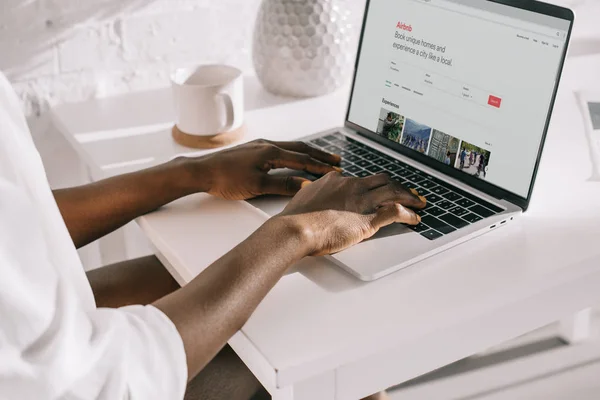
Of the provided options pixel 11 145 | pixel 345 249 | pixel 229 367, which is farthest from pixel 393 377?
pixel 11 145

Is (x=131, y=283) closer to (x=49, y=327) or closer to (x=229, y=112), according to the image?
(x=229, y=112)

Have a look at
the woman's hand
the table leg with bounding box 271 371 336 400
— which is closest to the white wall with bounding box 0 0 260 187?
the woman's hand

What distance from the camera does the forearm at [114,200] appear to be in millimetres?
931

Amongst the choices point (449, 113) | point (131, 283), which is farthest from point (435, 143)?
point (131, 283)

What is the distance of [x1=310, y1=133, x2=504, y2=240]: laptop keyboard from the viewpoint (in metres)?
0.85

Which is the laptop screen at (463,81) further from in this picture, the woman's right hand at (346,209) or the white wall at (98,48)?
the white wall at (98,48)

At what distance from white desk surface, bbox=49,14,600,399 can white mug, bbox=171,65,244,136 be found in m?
0.18

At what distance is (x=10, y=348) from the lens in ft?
1.76

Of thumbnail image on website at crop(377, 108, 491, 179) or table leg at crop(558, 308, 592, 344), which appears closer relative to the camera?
thumbnail image on website at crop(377, 108, 491, 179)

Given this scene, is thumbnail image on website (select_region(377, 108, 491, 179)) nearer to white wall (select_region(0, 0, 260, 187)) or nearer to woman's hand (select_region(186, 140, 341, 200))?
woman's hand (select_region(186, 140, 341, 200))

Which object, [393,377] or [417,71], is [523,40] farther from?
[393,377]

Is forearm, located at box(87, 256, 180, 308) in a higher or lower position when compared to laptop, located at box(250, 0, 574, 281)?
lower

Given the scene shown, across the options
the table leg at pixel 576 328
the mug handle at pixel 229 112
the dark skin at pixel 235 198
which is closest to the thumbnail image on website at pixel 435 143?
the dark skin at pixel 235 198

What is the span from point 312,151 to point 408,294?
33cm
